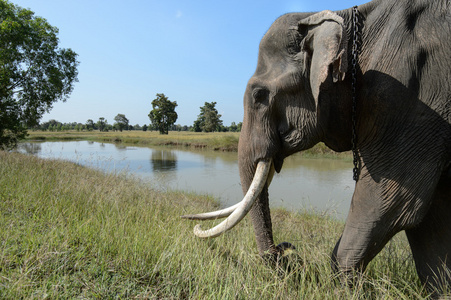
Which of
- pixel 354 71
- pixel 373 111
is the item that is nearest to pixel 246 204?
pixel 373 111

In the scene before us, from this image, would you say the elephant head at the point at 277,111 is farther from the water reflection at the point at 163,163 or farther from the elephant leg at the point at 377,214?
the water reflection at the point at 163,163

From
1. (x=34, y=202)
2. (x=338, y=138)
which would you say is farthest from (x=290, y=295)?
(x=34, y=202)

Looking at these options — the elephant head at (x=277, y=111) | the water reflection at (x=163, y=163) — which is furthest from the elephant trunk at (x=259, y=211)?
the water reflection at (x=163, y=163)

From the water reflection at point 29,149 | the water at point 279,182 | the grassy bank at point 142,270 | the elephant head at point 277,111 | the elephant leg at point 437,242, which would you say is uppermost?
the elephant head at point 277,111

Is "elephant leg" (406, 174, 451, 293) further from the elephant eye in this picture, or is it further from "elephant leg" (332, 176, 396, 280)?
the elephant eye

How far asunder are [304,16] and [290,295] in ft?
7.30

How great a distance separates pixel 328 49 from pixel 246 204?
133cm

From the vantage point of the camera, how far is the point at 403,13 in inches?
78.8

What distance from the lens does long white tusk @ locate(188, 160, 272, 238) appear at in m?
2.37

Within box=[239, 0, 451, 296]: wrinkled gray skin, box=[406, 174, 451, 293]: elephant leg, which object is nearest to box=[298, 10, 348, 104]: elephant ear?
box=[239, 0, 451, 296]: wrinkled gray skin

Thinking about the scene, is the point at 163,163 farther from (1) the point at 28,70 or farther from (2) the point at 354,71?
(2) the point at 354,71

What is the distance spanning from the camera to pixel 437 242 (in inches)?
90.8

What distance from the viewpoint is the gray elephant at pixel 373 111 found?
6.24 ft

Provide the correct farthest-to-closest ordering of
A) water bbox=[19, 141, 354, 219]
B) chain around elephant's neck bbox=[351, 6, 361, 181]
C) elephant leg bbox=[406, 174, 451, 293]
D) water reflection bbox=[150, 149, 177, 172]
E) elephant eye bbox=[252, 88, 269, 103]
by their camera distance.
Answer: water reflection bbox=[150, 149, 177, 172] → water bbox=[19, 141, 354, 219] → elephant eye bbox=[252, 88, 269, 103] → elephant leg bbox=[406, 174, 451, 293] → chain around elephant's neck bbox=[351, 6, 361, 181]
